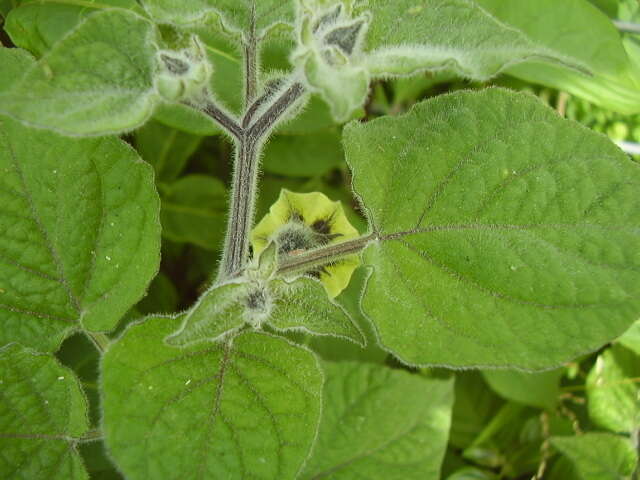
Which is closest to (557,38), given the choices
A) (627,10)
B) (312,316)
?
(627,10)

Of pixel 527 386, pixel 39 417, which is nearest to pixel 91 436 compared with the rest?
pixel 39 417

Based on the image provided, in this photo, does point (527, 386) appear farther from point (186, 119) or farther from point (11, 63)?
point (11, 63)

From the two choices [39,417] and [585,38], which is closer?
[39,417]

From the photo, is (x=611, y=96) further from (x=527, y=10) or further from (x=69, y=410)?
(x=69, y=410)

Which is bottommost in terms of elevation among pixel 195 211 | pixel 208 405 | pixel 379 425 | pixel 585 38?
pixel 379 425

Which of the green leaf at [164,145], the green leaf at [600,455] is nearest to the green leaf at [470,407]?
the green leaf at [600,455]
